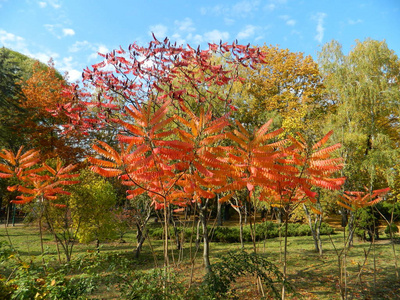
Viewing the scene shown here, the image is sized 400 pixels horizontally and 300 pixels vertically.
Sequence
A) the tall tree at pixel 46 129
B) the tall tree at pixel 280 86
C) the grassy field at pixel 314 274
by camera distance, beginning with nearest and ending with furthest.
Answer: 1. the grassy field at pixel 314 274
2. the tall tree at pixel 46 129
3. the tall tree at pixel 280 86

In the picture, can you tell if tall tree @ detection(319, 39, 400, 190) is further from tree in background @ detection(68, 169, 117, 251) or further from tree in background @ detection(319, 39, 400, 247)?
tree in background @ detection(68, 169, 117, 251)

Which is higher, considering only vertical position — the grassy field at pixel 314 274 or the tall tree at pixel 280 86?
the tall tree at pixel 280 86

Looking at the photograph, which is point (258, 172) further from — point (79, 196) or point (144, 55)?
point (79, 196)

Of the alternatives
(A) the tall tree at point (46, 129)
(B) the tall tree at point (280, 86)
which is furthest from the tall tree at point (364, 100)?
(A) the tall tree at point (46, 129)

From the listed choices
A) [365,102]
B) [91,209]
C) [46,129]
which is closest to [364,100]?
[365,102]

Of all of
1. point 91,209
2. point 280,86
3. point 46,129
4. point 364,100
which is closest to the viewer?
point 91,209

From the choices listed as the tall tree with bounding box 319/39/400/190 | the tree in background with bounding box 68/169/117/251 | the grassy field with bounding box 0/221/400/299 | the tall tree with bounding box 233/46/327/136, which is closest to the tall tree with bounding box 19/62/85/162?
the tree in background with bounding box 68/169/117/251

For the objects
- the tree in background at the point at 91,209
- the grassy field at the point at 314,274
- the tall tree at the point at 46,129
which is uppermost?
the tall tree at the point at 46,129

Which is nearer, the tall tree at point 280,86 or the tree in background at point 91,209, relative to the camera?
the tree in background at point 91,209

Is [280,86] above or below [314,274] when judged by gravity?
above

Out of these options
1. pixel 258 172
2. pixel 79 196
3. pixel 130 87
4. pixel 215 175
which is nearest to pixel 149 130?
pixel 215 175

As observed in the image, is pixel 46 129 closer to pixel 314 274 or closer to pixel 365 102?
pixel 314 274

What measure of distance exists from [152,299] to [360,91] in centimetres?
1341

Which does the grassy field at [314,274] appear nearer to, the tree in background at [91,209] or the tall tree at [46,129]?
the tree in background at [91,209]
